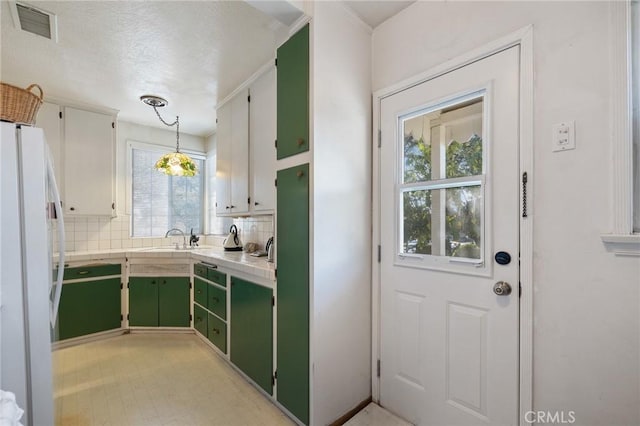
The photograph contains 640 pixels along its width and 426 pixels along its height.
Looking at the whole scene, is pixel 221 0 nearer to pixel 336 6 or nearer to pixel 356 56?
pixel 336 6

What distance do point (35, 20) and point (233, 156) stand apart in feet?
5.20

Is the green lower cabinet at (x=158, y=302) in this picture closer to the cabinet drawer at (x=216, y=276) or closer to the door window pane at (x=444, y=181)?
the cabinet drawer at (x=216, y=276)

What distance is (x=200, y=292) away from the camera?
302 cm

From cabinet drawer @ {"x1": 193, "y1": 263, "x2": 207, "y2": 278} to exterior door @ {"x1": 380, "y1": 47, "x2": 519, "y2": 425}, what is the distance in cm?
192

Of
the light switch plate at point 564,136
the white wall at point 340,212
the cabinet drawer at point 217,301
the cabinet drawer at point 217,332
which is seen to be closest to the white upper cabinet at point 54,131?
the cabinet drawer at point 217,301

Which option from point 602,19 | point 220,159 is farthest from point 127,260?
point 602,19

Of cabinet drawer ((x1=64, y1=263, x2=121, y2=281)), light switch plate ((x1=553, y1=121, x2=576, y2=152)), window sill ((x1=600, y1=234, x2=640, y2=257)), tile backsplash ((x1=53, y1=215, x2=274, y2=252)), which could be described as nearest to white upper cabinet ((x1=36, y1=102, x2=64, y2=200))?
tile backsplash ((x1=53, y1=215, x2=274, y2=252))

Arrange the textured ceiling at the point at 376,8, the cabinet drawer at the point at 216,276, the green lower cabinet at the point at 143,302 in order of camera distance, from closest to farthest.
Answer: the textured ceiling at the point at 376,8 → the cabinet drawer at the point at 216,276 → the green lower cabinet at the point at 143,302

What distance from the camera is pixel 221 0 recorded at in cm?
169

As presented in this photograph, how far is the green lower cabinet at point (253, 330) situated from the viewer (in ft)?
6.46

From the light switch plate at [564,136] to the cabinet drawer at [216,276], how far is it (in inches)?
95.4

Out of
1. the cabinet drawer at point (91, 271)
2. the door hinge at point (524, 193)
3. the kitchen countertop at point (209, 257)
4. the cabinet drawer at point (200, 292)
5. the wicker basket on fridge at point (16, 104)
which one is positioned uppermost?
the wicker basket on fridge at point (16, 104)

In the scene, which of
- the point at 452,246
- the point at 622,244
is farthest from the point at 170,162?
the point at 622,244

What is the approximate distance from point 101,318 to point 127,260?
638mm
